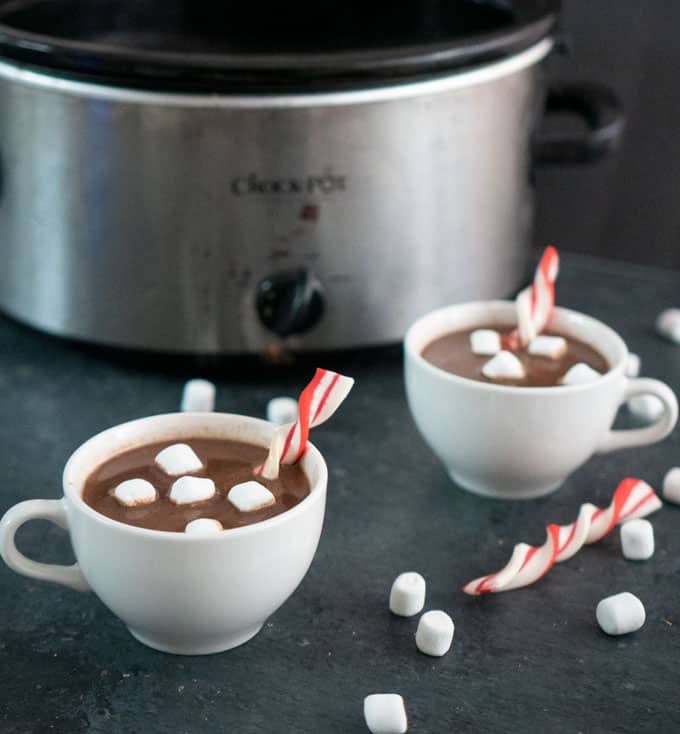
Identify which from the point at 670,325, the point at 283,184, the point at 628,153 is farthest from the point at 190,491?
the point at 628,153

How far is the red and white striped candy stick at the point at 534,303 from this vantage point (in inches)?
41.0

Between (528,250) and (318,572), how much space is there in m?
0.52

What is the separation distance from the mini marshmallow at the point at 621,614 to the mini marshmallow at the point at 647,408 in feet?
1.11

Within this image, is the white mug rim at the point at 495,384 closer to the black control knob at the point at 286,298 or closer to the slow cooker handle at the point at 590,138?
the black control knob at the point at 286,298

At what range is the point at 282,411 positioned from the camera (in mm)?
Answer: 1131

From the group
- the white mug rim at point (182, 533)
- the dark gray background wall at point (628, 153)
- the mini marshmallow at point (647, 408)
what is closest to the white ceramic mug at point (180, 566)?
the white mug rim at point (182, 533)

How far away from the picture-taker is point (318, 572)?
0.93 metres

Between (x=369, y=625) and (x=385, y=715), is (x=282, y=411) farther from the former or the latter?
(x=385, y=715)

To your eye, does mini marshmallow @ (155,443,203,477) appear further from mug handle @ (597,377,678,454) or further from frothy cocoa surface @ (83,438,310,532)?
mug handle @ (597,377,678,454)

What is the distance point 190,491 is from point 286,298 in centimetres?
37

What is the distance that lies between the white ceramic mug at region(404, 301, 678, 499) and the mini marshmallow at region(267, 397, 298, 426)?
0.53ft

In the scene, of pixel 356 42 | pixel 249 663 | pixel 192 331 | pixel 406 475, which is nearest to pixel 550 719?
pixel 249 663

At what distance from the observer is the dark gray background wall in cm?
173

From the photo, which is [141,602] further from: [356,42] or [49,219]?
[356,42]
